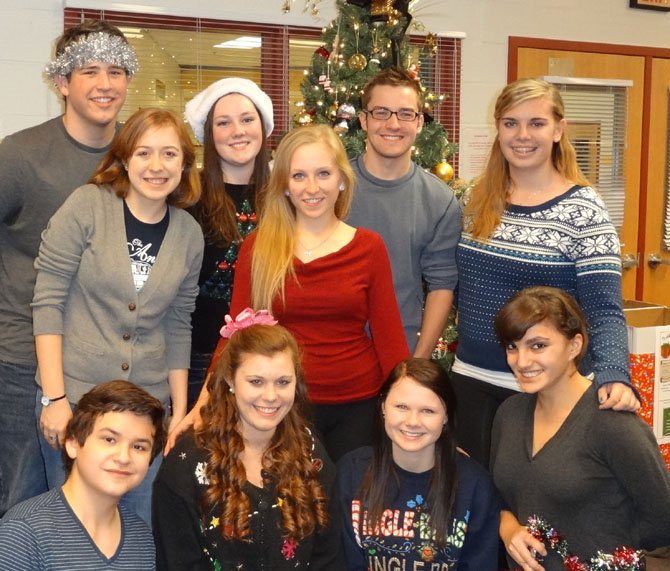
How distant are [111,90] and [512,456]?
1.68 meters

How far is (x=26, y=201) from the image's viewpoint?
8.51 ft

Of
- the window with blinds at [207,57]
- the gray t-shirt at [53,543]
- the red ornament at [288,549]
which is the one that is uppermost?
the window with blinds at [207,57]

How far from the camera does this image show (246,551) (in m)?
2.21

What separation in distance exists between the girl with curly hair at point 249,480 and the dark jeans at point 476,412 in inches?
22.5

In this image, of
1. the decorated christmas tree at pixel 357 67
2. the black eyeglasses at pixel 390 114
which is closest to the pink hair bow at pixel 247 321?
the black eyeglasses at pixel 390 114

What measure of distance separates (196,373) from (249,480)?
2.02ft

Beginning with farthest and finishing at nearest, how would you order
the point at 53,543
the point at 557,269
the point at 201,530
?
the point at 557,269 < the point at 201,530 < the point at 53,543

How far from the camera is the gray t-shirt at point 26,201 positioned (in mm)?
2582

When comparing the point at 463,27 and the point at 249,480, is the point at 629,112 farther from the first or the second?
the point at 249,480

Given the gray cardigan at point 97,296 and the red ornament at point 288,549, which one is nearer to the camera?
the red ornament at point 288,549

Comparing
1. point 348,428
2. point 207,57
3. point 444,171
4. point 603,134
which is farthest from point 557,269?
point 603,134

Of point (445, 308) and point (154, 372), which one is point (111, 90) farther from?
point (445, 308)

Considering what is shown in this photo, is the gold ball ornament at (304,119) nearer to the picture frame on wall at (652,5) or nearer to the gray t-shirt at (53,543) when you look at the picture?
the gray t-shirt at (53,543)

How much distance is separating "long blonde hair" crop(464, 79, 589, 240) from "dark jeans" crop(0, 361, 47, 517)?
147 cm
